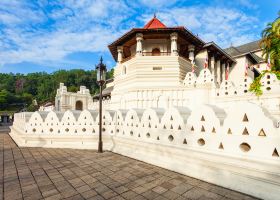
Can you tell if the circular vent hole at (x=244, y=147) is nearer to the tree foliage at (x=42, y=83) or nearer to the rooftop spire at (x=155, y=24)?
the rooftop spire at (x=155, y=24)

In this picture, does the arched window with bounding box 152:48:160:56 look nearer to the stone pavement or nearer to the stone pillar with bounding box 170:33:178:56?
the stone pillar with bounding box 170:33:178:56

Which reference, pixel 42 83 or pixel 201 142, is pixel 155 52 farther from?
pixel 42 83

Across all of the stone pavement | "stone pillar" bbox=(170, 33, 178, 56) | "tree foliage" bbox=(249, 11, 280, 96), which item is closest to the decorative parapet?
the stone pavement

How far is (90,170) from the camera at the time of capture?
15.1ft

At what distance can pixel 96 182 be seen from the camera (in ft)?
12.5

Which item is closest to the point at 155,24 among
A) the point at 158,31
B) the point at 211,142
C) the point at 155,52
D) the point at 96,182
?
the point at 155,52

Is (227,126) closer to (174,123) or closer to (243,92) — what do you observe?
(174,123)

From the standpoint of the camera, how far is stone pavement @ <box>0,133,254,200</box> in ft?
10.6

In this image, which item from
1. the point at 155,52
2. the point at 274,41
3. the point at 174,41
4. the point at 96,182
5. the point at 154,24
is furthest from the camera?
the point at 154,24

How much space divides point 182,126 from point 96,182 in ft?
8.12

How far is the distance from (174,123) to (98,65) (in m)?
4.70

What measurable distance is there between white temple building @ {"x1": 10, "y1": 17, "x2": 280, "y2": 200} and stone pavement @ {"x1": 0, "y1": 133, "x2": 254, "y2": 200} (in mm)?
429

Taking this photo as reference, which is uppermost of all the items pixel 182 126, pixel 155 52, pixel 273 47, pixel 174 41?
pixel 174 41

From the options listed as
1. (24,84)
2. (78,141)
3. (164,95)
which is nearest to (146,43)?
(164,95)
